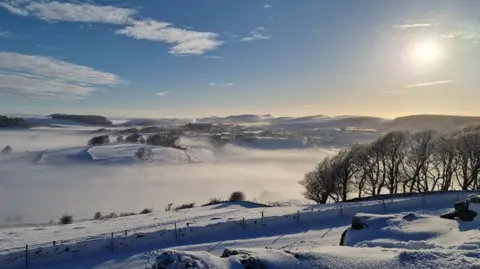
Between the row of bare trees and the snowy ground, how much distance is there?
13.9 m

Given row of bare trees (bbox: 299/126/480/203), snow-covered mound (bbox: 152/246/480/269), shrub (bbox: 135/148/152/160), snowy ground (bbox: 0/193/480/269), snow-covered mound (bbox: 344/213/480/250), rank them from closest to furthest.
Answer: snow-covered mound (bbox: 152/246/480/269)
snowy ground (bbox: 0/193/480/269)
snow-covered mound (bbox: 344/213/480/250)
row of bare trees (bbox: 299/126/480/203)
shrub (bbox: 135/148/152/160)

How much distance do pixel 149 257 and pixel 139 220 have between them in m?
17.1

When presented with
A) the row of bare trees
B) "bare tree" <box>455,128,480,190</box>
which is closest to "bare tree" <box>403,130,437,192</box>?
the row of bare trees

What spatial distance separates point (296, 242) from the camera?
25016 mm

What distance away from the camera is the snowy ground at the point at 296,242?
13289 mm

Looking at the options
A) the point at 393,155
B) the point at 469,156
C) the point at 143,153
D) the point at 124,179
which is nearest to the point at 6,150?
the point at 143,153

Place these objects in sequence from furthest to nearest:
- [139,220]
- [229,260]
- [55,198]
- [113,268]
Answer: [55,198]
[139,220]
[113,268]
[229,260]

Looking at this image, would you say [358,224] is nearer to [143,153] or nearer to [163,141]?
[143,153]

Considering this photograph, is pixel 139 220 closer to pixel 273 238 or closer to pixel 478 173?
pixel 273 238

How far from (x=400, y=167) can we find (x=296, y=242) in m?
34.4

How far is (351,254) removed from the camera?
13.8 m

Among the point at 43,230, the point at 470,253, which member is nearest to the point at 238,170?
the point at 43,230

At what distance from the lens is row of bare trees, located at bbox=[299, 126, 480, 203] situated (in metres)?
49.6

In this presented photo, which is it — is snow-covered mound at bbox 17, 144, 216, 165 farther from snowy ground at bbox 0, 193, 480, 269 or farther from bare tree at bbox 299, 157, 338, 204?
snowy ground at bbox 0, 193, 480, 269
